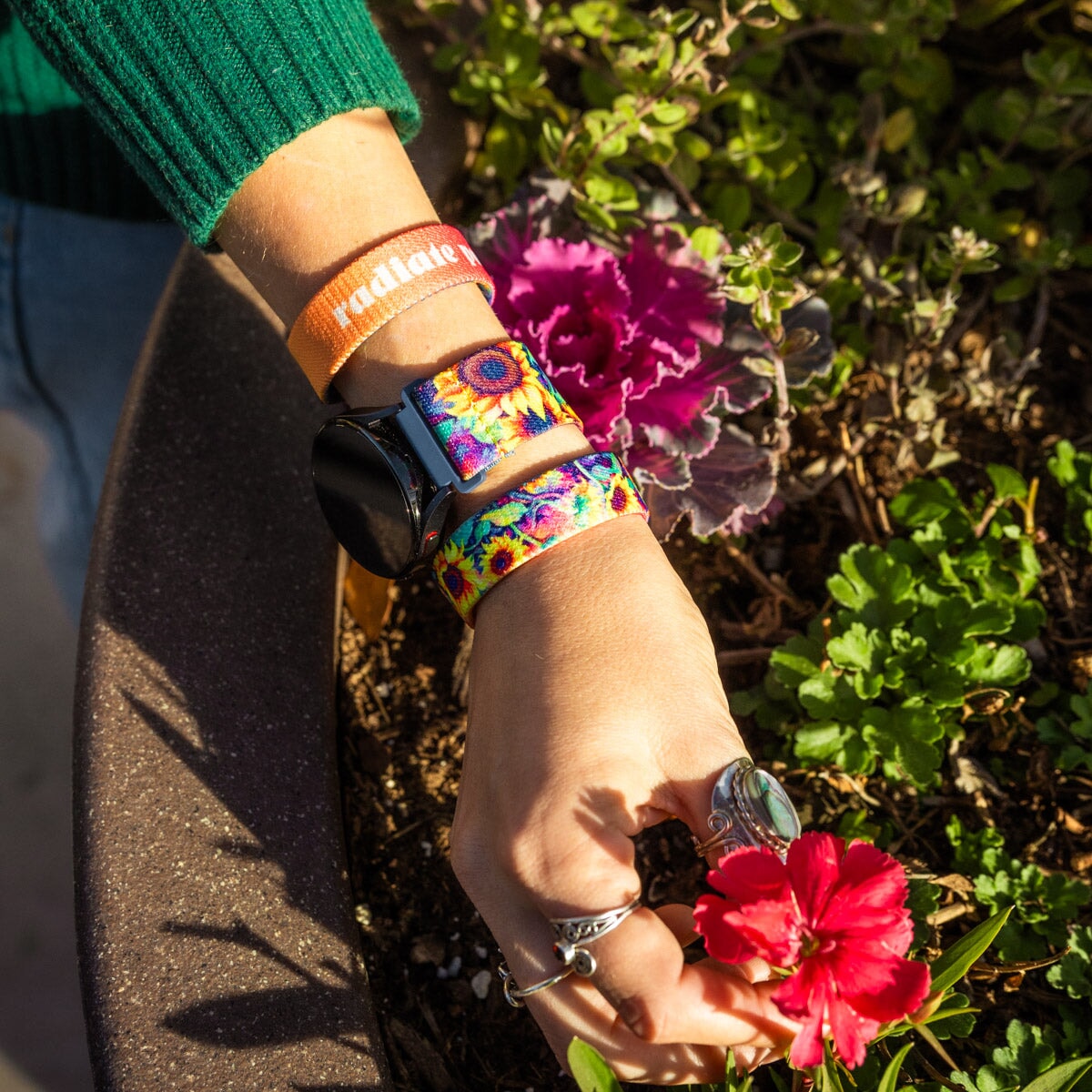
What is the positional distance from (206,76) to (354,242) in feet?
0.80

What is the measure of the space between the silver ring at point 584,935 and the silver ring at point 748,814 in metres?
0.10

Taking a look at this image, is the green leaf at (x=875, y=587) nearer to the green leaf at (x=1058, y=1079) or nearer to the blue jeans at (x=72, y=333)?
the green leaf at (x=1058, y=1079)

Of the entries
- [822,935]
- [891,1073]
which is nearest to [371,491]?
[822,935]

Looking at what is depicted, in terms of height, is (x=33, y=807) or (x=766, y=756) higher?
(x=766, y=756)

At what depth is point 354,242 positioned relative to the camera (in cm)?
103

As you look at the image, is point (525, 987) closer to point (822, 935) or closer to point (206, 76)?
point (822, 935)

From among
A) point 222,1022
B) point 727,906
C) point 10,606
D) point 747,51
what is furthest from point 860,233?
point 10,606

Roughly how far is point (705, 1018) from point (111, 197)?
4.85 feet

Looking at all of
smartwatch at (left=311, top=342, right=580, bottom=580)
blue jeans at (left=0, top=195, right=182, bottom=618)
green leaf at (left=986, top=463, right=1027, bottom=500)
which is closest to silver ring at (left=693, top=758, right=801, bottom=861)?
smartwatch at (left=311, top=342, right=580, bottom=580)

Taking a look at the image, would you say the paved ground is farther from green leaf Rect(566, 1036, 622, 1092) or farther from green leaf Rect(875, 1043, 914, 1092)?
green leaf Rect(875, 1043, 914, 1092)

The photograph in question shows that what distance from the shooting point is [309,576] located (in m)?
1.25

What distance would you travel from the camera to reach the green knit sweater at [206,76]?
1016 millimetres

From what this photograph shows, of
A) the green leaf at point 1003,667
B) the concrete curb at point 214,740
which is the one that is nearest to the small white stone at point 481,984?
the concrete curb at point 214,740

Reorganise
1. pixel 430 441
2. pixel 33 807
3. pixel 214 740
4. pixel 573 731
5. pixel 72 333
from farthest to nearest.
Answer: pixel 33 807 < pixel 72 333 < pixel 214 740 < pixel 430 441 < pixel 573 731
